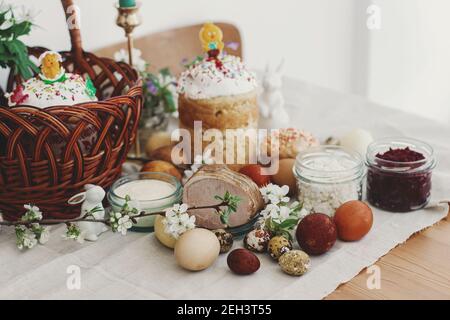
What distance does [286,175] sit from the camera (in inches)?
46.5

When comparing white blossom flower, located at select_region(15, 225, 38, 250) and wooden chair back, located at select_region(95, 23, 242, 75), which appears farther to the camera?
wooden chair back, located at select_region(95, 23, 242, 75)

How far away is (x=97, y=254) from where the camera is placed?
3.39 feet

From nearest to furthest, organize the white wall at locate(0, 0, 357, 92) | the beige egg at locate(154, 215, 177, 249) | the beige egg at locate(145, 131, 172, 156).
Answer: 1. the beige egg at locate(154, 215, 177, 249)
2. the beige egg at locate(145, 131, 172, 156)
3. the white wall at locate(0, 0, 357, 92)

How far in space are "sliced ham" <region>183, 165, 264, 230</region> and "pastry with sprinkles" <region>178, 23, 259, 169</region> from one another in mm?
192

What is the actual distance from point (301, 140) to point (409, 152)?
20 cm

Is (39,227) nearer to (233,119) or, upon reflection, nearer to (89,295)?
(89,295)

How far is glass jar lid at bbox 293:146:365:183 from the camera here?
43.1 inches

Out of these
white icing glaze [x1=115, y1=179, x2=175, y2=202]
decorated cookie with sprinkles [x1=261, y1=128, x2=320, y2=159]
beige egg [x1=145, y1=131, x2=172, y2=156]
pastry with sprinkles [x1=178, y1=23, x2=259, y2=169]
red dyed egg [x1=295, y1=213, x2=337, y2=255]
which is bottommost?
red dyed egg [x1=295, y1=213, x2=337, y2=255]

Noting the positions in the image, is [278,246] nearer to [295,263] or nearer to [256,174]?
[295,263]

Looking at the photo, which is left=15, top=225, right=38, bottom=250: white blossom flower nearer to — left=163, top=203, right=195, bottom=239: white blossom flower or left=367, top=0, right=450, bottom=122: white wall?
left=163, top=203, right=195, bottom=239: white blossom flower

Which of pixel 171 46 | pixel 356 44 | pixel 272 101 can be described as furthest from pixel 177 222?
pixel 356 44

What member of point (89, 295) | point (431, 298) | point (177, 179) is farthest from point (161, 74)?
point (431, 298)

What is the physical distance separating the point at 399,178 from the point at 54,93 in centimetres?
57

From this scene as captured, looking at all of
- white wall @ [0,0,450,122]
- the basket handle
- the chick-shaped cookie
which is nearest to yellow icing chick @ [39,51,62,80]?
the chick-shaped cookie
